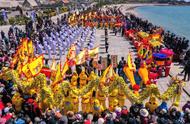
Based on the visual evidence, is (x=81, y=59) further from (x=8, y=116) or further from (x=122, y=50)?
(x=122, y=50)

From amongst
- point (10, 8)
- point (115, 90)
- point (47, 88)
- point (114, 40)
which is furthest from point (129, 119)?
point (10, 8)

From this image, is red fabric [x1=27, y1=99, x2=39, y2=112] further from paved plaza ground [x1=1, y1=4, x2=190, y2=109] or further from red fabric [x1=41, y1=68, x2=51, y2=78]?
paved plaza ground [x1=1, y1=4, x2=190, y2=109]

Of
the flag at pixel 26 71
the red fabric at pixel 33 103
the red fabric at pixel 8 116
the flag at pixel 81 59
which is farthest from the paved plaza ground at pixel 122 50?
the red fabric at pixel 8 116

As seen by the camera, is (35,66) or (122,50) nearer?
(35,66)

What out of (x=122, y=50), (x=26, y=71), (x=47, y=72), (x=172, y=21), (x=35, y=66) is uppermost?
(x=35, y=66)

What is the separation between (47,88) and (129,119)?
11.1 ft

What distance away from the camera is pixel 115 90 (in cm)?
1420

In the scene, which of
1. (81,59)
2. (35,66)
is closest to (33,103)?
(35,66)

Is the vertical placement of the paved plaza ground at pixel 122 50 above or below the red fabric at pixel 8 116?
below

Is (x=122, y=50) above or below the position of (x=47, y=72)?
below

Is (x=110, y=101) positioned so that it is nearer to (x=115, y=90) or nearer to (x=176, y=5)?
(x=115, y=90)

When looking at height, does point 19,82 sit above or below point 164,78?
above

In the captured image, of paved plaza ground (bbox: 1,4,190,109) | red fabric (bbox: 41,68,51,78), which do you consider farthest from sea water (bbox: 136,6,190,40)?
red fabric (bbox: 41,68,51,78)

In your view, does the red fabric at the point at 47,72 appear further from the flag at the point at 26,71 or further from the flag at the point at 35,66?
the flag at the point at 26,71
